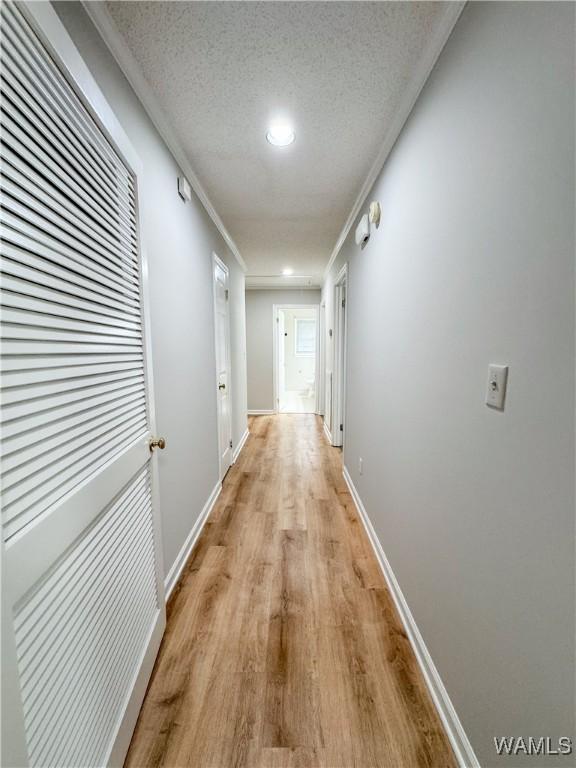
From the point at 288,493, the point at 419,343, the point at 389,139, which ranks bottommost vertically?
the point at 288,493

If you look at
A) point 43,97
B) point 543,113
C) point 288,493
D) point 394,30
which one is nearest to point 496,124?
point 543,113

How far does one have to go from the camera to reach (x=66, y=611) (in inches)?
26.1

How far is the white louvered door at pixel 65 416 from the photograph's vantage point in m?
0.54

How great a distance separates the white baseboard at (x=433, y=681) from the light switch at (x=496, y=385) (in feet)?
3.37

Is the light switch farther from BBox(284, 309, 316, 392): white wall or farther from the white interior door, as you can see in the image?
BBox(284, 309, 316, 392): white wall

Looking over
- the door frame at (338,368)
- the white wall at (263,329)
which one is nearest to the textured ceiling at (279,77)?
the door frame at (338,368)

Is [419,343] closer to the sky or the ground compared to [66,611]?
closer to the sky

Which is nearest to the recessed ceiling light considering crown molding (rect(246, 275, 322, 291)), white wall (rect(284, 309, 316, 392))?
crown molding (rect(246, 275, 322, 291))

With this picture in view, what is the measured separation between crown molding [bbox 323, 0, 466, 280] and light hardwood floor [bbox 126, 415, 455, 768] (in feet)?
7.66

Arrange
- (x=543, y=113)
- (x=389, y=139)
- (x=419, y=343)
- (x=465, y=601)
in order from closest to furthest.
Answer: (x=543, y=113) → (x=465, y=601) → (x=419, y=343) → (x=389, y=139)

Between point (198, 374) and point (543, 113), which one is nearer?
point (543, 113)

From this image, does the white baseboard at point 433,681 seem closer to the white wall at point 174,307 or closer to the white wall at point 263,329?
the white wall at point 174,307

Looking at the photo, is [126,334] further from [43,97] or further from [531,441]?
[531,441]

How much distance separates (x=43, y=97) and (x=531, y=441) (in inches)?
51.7
